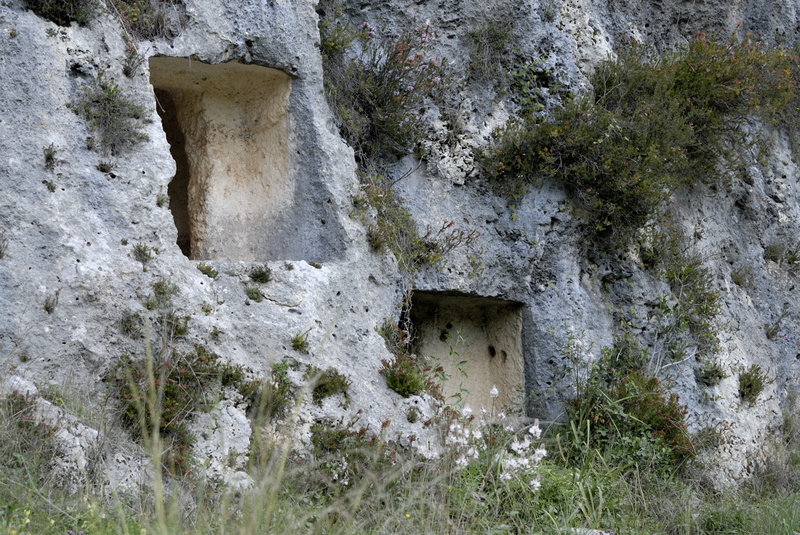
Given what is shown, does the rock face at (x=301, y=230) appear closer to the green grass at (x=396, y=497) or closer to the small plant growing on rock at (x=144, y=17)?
the small plant growing on rock at (x=144, y=17)

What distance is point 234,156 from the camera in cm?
770

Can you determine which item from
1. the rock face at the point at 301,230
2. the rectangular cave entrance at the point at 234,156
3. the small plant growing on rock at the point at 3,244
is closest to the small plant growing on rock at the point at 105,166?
the rock face at the point at 301,230

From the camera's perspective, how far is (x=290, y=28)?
7.21 m

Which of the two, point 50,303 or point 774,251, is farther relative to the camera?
point 774,251

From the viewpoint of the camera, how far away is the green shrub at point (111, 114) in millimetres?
5941

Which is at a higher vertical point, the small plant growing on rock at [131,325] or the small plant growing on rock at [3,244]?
the small plant growing on rock at [3,244]

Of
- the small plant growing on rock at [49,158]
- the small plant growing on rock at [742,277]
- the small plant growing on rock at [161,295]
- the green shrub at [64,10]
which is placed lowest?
the small plant growing on rock at [161,295]

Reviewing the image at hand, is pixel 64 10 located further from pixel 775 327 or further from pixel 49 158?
pixel 775 327

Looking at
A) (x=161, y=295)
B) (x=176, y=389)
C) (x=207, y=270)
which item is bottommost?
(x=176, y=389)

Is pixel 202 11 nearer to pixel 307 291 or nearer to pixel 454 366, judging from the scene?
pixel 307 291

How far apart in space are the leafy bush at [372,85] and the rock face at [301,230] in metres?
0.26

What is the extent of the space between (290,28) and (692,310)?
5197 mm

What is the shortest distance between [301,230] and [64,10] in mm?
2660

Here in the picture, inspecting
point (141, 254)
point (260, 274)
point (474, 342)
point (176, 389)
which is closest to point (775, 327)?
point (474, 342)
